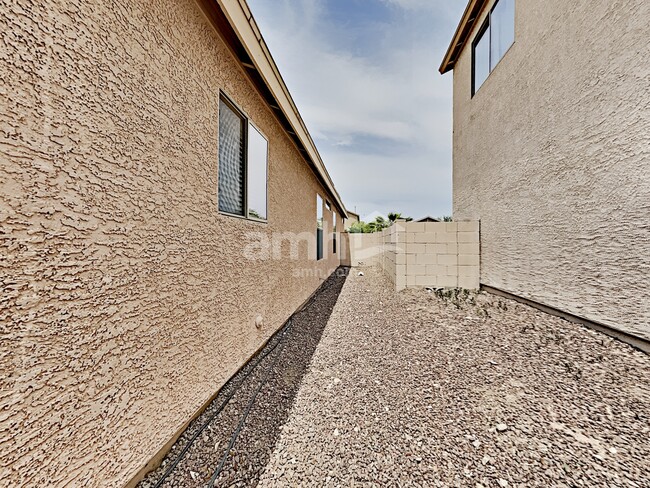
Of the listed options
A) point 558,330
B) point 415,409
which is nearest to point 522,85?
point 558,330

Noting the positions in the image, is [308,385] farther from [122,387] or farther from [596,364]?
[596,364]

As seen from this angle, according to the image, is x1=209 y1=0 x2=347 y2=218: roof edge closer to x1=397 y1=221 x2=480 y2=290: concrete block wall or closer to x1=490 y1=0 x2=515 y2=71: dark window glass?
x1=397 y1=221 x2=480 y2=290: concrete block wall

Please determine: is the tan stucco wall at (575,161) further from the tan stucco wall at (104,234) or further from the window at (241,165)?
the tan stucco wall at (104,234)

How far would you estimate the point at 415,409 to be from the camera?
2586 mm

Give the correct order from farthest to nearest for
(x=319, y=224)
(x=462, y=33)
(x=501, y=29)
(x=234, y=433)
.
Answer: (x=319, y=224)
(x=462, y=33)
(x=501, y=29)
(x=234, y=433)

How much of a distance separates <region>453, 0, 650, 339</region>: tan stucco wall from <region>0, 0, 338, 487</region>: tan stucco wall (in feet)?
16.0

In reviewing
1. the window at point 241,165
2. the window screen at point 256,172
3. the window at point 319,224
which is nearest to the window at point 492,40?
the window at point 319,224

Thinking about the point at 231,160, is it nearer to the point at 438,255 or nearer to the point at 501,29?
the point at 438,255

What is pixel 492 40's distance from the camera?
21.4 feet

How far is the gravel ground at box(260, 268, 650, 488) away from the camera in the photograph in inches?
74.5

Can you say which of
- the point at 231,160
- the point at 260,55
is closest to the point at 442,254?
the point at 231,160

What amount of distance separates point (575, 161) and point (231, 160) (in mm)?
5005

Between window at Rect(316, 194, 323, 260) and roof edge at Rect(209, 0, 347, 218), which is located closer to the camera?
roof edge at Rect(209, 0, 347, 218)

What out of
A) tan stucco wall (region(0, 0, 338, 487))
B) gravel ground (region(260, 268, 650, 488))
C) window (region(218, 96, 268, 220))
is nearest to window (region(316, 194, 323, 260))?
window (region(218, 96, 268, 220))
